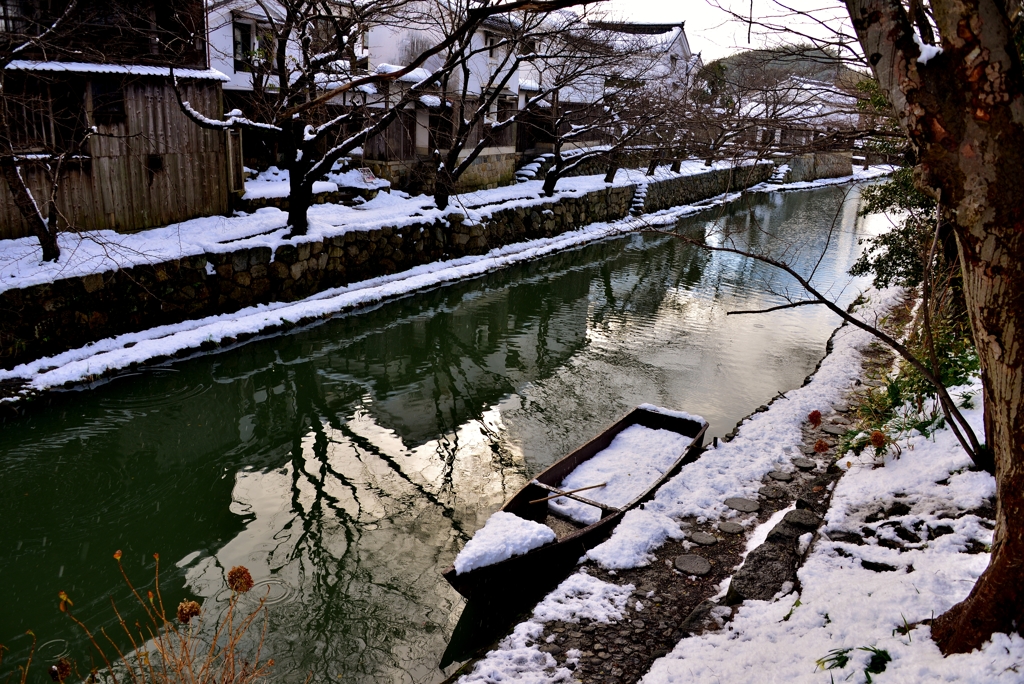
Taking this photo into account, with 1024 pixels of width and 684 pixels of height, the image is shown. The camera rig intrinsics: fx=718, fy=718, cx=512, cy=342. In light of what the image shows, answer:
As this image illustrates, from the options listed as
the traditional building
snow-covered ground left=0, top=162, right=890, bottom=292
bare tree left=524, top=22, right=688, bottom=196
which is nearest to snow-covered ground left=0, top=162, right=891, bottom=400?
snow-covered ground left=0, top=162, right=890, bottom=292

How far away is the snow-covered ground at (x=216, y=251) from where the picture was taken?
443 inches

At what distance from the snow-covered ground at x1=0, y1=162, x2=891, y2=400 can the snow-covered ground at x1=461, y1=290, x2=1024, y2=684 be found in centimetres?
304

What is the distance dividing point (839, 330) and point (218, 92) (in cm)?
1457

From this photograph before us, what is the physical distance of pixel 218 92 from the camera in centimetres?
1620

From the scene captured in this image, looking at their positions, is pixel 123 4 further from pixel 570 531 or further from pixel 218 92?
pixel 570 531

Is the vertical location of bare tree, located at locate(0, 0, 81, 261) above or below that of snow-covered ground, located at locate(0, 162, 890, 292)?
above

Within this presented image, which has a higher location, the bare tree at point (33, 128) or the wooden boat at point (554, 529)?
the bare tree at point (33, 128)

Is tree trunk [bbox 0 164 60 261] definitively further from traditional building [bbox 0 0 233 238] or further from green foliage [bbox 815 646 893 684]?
green foliage [bbox 815 646 893 684]

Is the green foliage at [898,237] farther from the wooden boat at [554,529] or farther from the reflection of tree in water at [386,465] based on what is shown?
the wooden boat at [554,529]

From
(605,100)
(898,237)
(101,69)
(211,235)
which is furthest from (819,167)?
(101,69)

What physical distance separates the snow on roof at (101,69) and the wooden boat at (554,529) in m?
11.0

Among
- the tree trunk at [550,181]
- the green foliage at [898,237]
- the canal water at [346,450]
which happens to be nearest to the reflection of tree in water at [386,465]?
the canal water at [346,450]

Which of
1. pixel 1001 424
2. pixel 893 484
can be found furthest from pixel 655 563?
pixel 1001 424

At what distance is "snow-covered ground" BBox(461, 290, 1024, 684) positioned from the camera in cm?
389
